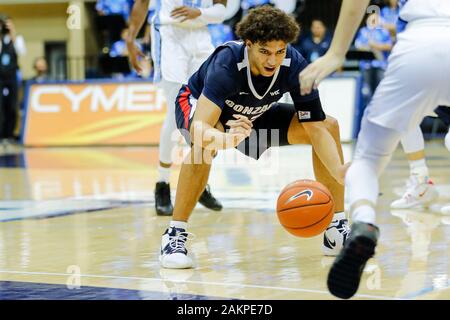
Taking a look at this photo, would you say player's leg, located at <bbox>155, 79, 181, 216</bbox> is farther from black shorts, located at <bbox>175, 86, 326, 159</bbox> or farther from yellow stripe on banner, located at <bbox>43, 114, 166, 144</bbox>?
yellow stripe on banner, located at <bbox>43, 114, 166, 144</bbox>

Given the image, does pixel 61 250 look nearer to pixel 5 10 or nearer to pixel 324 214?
pixel 324 214

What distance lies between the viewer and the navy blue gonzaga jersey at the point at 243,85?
4867 mm

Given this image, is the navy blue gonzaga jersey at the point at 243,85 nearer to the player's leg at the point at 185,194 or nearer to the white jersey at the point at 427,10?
the player's leg at the point at 185,194

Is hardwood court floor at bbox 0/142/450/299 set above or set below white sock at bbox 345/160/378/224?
below

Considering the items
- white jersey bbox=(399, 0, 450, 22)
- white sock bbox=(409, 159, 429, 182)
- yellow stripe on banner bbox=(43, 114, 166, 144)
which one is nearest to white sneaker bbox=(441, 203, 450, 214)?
white sock bbox=(409, 159, 429, 182)

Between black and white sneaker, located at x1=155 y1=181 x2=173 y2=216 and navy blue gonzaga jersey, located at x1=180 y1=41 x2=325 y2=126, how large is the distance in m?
1.86

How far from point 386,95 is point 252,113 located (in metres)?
1.79

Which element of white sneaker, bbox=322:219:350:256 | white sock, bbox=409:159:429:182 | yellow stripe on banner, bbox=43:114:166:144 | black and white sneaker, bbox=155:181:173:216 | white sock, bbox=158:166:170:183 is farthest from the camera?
yellow stripe on banner, bbox=43:114:166:144

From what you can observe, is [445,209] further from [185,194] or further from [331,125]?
[185,194]

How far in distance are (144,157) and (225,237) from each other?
7.38 m

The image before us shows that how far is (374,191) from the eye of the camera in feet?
12.2

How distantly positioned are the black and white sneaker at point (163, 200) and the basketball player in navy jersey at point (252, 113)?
1658 mm

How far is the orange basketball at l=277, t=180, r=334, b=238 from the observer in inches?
195
